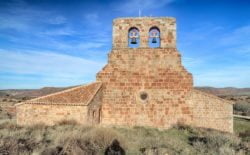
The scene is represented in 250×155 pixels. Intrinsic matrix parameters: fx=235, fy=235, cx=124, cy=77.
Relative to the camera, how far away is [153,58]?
13938mm

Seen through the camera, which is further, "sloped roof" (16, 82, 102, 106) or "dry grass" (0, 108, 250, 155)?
"sloped roof" (16, 82, 102, 106)

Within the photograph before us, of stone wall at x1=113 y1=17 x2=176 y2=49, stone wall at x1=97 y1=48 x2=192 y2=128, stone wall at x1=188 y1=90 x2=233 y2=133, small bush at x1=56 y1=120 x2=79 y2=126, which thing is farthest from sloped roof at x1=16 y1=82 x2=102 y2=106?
stone wall at x1=188 y1=90 x2=233 y2=133

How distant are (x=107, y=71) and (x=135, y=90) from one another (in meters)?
2.04

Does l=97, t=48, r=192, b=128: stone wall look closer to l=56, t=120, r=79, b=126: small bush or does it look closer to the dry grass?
l=56, t=120, r=79, b=126: small bush

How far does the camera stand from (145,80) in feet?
45.7

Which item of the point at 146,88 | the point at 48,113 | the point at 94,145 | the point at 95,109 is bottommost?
the point at 94,145

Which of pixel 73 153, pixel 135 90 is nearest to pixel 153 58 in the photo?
pixel 135 90

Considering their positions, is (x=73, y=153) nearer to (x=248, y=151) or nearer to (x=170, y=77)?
(x=248, y=151)

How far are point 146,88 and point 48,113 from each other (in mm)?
5639

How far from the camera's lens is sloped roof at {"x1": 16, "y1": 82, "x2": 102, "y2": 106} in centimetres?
1209

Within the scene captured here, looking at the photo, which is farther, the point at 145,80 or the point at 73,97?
the point at 145,80

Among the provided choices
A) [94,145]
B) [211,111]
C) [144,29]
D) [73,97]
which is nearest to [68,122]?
[73,97]

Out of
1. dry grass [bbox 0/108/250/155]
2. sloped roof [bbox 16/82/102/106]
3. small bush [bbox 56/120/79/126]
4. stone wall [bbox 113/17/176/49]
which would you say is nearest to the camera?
dry grass [bbox 0/108/250/155]

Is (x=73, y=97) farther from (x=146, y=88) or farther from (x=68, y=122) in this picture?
(x=146, y=88)
